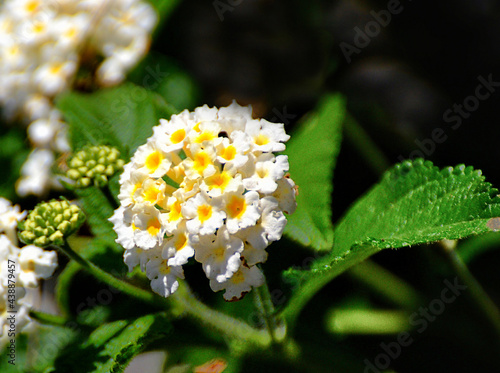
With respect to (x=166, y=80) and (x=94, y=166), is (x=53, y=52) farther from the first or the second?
(x=94, y=166)

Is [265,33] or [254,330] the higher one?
[265,33]

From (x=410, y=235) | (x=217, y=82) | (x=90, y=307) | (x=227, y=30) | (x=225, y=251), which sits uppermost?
(x=410, y=235)

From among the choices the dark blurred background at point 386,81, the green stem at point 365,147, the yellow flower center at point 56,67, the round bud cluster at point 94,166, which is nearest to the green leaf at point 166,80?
the dark blurred background at point 386,81

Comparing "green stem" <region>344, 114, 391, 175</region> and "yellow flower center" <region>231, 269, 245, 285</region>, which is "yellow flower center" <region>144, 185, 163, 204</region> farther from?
"green stem" <region>344, 114, 391, 175</region>

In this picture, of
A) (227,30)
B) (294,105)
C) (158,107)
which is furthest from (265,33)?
(158,107)

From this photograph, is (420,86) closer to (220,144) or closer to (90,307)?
(220,144)

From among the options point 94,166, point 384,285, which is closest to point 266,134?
point 94,166

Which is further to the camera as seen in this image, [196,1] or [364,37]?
[196,1]

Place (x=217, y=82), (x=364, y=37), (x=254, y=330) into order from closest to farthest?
(x=254, y=330) → (x=364, y=37) → (x=217, y=82)
